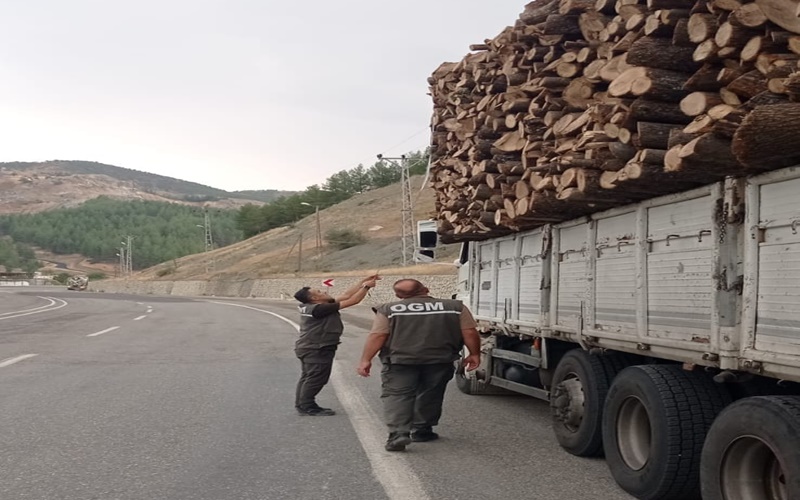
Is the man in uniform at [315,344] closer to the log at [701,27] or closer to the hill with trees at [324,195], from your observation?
the log at [701,27]

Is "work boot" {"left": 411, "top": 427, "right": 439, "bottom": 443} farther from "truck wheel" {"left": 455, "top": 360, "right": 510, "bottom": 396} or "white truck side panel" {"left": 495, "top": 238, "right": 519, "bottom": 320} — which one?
"truck wheel" {"left": 455, "top": 360, "right": 510, "bottom": 396}

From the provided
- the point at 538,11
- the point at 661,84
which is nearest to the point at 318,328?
the point at 538,11

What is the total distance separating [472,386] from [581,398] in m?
3.16

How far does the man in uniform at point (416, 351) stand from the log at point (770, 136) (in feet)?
10.4

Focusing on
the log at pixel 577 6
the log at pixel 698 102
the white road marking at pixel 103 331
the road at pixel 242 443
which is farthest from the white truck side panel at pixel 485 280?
the white road marking at pixel 103 331

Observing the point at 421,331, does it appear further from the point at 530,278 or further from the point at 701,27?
the point at 701,27

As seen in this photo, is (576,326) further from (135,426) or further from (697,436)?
(135,426)

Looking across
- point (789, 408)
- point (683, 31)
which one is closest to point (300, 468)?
point (789, 408)

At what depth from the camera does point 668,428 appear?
177 inches

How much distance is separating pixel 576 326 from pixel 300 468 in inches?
93.0

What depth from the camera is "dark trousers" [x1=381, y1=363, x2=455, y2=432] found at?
623 cm

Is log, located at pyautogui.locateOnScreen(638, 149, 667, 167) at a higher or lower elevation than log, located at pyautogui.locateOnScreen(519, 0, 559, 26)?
lower

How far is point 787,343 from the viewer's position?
3.59 metres

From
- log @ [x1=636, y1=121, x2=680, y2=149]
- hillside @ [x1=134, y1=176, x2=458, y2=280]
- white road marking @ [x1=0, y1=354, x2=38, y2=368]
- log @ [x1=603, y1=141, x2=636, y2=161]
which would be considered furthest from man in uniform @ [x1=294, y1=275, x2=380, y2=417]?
hillside @ [x1=134, y1=176, x2=458, y2=280]
